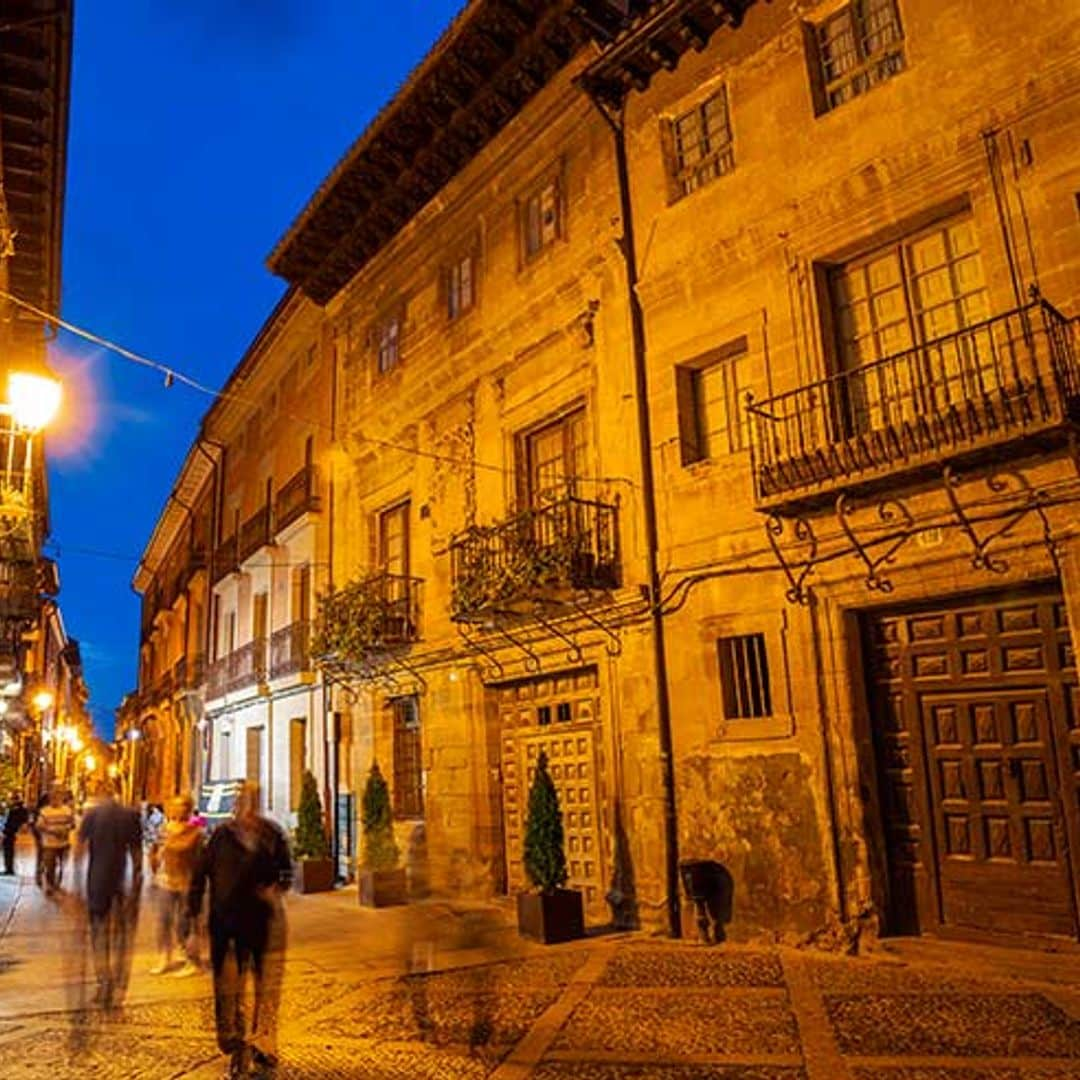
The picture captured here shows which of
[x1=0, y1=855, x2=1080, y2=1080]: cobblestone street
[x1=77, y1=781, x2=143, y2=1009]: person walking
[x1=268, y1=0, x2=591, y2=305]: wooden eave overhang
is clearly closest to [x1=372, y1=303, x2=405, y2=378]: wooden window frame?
[x1=268, y1=0, x2=591, y2=305]: wooden eave overhang

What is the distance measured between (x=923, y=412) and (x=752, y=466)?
1819mm

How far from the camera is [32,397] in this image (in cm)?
904

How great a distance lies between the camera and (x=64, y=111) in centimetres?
1320

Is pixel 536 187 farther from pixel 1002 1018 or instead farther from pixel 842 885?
pixel 1002 1018

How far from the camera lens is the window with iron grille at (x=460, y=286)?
14961 mm

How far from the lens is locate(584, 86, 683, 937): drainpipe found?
400 inches

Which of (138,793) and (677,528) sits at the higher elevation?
(677,528)

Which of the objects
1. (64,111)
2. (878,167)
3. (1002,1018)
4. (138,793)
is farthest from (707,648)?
(138,793)

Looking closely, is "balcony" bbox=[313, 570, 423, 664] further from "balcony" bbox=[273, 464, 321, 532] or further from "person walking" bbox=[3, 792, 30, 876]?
"person walking" bbox=[3, 792, 30, 876]

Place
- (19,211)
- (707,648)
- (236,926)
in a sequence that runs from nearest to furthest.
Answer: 1. (236,926)
2. (707,648)
3. (19,211)

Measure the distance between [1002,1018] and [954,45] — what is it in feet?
27.0

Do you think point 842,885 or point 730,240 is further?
point 730,240

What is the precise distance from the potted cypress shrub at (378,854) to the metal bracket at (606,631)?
4.41 m

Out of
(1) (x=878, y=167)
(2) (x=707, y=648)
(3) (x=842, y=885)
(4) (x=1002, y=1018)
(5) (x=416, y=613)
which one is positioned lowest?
(4) (x=1002, y=1018)
